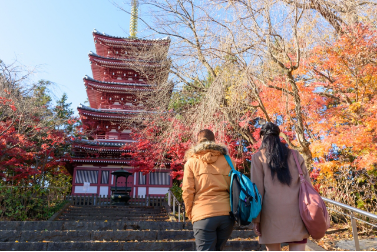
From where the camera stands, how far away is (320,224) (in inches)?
77.8

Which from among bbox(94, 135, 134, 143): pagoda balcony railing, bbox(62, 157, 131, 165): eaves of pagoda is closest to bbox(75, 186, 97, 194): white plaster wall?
bbox(62, 157, 131, 165): eaves of pagoda

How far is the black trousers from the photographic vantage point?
2150 mm

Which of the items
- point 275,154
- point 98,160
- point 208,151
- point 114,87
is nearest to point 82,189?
point 98,160

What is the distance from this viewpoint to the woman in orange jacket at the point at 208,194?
7.18ft

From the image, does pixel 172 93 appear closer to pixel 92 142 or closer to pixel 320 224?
pixel 320 224

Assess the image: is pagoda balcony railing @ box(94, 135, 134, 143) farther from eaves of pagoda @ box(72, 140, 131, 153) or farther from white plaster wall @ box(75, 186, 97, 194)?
white plaster wall @ box(75, 186, 97, 194)

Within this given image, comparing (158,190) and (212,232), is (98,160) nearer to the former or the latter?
(158,190)

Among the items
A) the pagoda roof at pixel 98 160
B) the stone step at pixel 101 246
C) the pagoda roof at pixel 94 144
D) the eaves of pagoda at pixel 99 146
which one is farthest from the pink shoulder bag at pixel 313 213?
the pagoda roof at pixel 94 144

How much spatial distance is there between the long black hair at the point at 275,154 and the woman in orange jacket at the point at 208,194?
36cm

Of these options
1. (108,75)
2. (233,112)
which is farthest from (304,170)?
(108,75)

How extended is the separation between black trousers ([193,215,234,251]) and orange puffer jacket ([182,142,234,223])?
0.13ft

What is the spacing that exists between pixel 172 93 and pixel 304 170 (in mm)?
5415

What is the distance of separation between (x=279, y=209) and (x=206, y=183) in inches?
22.6

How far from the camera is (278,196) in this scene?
2105mm
